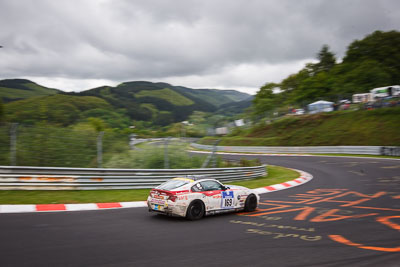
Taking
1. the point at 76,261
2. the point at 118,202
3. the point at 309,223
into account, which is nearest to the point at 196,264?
the point at 76,261

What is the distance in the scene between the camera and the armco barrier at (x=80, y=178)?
1183 centimetres

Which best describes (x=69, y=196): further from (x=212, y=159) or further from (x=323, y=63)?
(x=323, y=63)

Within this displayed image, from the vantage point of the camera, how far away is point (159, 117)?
551ft

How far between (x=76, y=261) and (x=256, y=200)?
6492 mm

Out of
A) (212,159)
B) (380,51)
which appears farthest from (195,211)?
(380,51)

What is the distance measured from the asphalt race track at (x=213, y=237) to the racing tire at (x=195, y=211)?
0.24m

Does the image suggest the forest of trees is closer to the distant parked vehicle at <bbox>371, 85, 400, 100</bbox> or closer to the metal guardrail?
the distant parked vehicle at <bbox>371, 85, 400, 100</bbox>

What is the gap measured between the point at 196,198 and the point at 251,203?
7.40ft

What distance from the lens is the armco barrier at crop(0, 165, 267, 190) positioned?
11.8 meters

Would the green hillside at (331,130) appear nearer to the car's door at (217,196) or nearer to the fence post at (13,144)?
the car's door at (217,196)

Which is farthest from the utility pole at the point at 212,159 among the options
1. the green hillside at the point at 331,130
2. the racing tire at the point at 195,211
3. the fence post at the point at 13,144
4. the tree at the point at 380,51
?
the tree at the point at 380,51

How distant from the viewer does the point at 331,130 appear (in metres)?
46.4

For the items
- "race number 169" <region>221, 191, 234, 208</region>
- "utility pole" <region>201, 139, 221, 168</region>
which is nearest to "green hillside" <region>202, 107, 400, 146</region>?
"utility pole" <region>201, 139, 221, 168</region>

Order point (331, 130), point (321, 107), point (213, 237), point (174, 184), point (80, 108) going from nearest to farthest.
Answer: point (213, 237) < point (174, 184) < point (331, 130) < point (321, 107) < point (80, 108)
